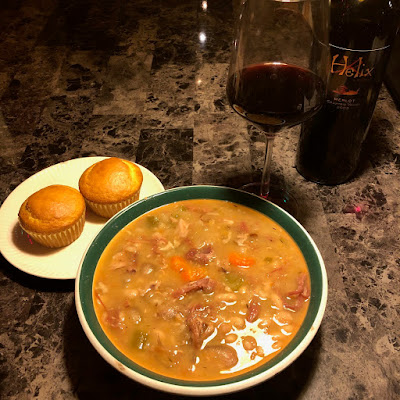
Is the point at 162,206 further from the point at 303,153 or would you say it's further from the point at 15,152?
the point at 15,152

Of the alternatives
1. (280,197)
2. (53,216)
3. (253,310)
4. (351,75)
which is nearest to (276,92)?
(351,75)

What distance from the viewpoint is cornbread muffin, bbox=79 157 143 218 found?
1223 mm

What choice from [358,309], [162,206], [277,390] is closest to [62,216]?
[162,206]

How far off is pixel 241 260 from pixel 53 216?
517 millimetres

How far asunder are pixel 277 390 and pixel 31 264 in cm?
68

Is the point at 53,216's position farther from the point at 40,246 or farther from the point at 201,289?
the point at 201,289

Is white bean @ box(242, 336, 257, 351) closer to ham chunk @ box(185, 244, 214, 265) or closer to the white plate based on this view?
ham chunk @ box(185, 244, 214, 265)

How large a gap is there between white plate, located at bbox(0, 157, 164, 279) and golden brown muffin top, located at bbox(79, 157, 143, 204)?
9cm

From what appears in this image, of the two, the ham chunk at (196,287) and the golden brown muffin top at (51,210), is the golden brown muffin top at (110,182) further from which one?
the ham chunk at (196,287)

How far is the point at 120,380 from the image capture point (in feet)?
3.04

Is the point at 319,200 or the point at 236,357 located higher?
the point at 236,357

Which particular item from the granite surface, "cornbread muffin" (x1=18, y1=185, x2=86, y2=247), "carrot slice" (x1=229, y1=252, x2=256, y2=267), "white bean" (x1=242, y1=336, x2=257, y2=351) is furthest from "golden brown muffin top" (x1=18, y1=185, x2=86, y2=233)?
"white bean" (x1=242, y1=336, x2=257, y2=351)

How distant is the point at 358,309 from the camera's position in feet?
3.52

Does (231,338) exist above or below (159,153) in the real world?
above
